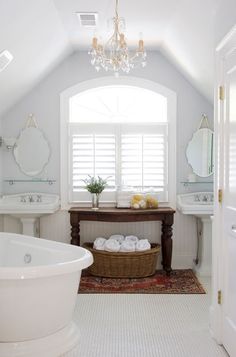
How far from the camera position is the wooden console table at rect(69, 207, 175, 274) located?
4.82 m

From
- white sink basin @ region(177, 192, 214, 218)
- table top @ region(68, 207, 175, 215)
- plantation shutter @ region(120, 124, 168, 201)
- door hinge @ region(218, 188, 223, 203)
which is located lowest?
table top @ region(68, 207, 175, 215)

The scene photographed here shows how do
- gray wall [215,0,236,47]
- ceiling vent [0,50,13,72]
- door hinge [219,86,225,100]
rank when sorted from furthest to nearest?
ceiling vent [0,50,13,72] → door hinge [219,86,225,100] → gray wall [215,0,236,47]

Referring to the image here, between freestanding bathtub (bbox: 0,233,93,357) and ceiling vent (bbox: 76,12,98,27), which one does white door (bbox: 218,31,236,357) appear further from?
ceiling vent (bbox: 76,12,98,27)

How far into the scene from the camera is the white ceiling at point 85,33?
139 inches

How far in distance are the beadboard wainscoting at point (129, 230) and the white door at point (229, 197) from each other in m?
2.26

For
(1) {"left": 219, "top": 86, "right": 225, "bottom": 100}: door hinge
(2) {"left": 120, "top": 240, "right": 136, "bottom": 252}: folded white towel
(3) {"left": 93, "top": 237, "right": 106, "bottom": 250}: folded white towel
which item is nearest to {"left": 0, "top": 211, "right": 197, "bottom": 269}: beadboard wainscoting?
(3) {"left": 93, "top": 237, "right": 106, "bottom": 250}: folded white towel

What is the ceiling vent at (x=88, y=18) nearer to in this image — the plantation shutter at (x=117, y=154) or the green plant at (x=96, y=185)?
the plantation shutter at (x=117, y=154)

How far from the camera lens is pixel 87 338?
317 centimetres

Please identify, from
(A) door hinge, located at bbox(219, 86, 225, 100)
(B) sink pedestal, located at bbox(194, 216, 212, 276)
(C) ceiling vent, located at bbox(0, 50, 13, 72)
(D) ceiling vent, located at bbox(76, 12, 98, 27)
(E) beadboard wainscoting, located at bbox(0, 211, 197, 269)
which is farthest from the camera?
(E) beadboard wainscoting, located at bbox(0, 211, 197, 269)

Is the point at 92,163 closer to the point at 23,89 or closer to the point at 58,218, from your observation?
the point at 58,218

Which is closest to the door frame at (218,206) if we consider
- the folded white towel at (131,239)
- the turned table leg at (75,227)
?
the folded white towel at (131,239)

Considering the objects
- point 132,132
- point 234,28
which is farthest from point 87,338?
point 132,132

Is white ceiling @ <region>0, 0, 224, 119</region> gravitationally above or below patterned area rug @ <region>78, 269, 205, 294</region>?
above

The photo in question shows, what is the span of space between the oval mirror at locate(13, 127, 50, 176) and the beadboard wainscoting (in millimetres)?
652
